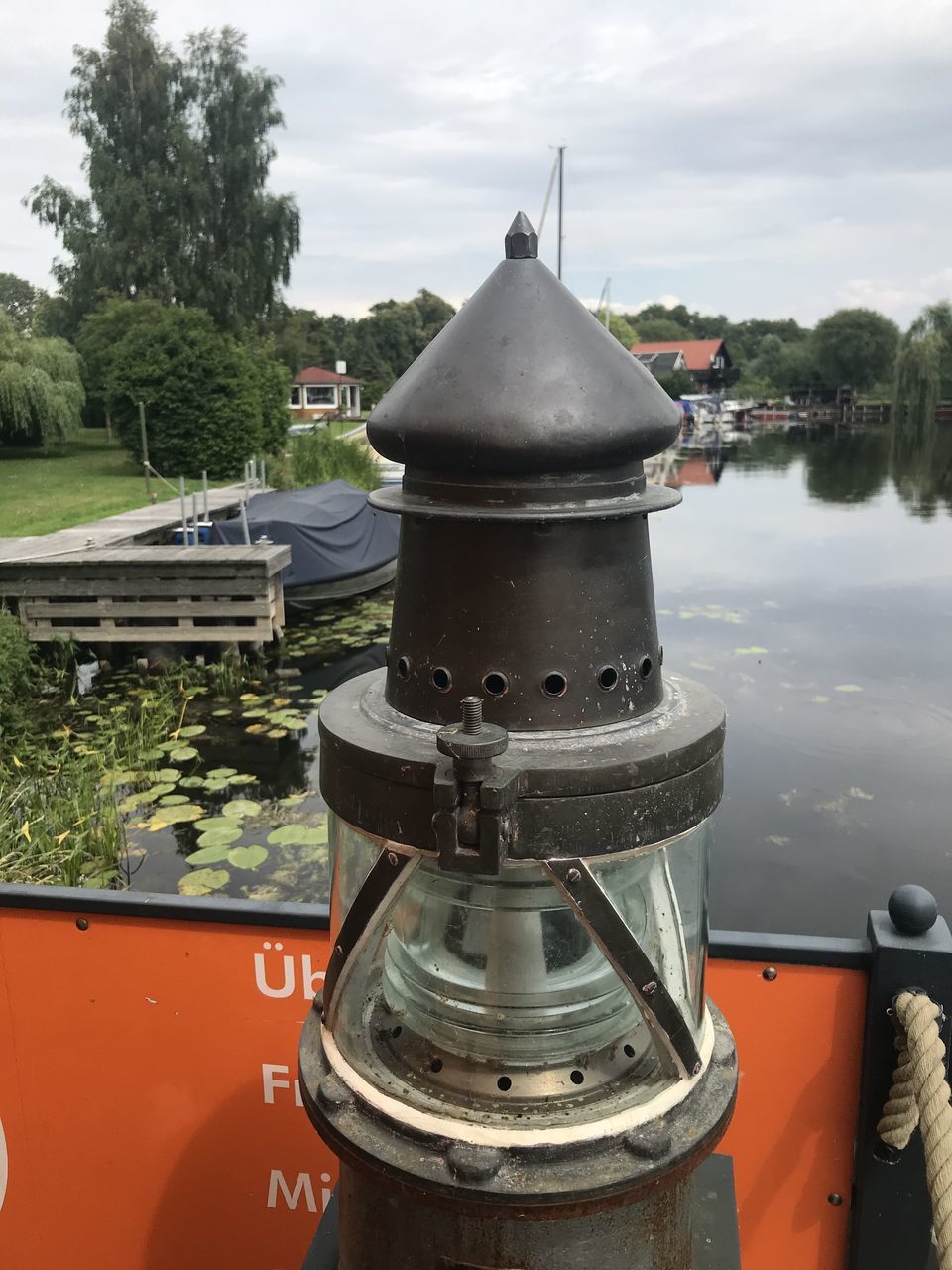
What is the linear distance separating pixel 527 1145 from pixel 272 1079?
4.31 feet

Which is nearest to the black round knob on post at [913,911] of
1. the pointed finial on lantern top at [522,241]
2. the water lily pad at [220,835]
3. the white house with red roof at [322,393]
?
the pointed finial on lantern top at [522,241]

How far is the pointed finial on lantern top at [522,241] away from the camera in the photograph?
1455 millimetres

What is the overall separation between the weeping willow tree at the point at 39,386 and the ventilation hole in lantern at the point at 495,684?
1052 inches

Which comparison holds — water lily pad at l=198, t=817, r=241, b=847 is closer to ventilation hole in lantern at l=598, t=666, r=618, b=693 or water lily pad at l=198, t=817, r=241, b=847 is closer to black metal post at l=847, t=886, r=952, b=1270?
black metal post at l=847, t=886, r=952, b=1270

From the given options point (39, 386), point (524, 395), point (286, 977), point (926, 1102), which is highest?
point (39, 386)

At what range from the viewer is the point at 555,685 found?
4.49 ft

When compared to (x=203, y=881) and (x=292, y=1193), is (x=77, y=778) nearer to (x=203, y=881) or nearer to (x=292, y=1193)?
(x=203, y=881)

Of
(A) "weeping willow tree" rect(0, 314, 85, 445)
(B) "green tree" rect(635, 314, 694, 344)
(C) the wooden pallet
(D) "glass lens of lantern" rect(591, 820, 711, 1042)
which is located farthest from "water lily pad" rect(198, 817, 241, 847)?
(B) "green tree" rect(635, 314, 694, 344)

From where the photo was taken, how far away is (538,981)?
144 cm

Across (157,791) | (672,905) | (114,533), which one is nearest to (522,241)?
(672,905)

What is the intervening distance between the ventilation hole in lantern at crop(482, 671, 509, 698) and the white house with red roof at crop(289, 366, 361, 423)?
59365mm

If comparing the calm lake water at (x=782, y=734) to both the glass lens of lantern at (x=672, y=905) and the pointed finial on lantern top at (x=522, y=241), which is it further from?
the pointed finial on lantern top at (x=522, y=241)

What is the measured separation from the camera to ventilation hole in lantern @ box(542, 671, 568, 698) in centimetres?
136

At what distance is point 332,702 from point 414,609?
242mm
